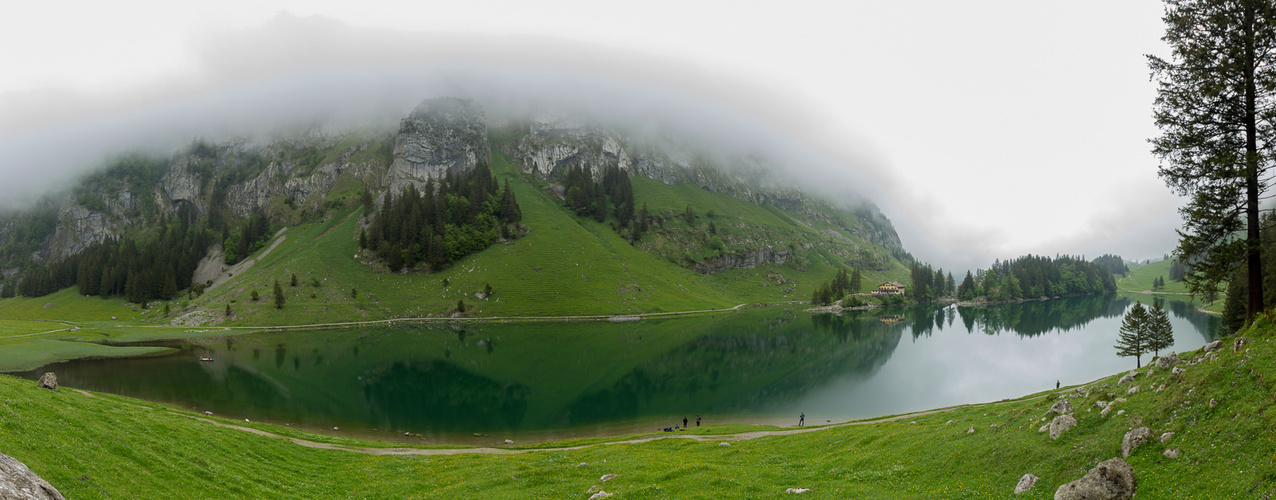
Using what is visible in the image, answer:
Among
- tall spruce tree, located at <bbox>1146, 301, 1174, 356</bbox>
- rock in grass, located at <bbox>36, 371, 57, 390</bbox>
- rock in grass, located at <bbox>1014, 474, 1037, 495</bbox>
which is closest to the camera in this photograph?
rock in grass, located at <bbox>1014, 474, 1037, 495</bbox>

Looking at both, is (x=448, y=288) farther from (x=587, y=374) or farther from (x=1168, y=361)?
(x=1168, y=361)

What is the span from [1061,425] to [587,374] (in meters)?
68.6

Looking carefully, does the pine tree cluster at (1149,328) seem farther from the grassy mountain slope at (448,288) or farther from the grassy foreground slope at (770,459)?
→ the grassy mountain slope at (448,288)

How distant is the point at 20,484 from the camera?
10430mm

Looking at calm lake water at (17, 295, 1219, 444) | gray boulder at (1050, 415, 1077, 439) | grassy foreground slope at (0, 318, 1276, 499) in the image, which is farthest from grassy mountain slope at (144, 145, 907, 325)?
gray boulder at (1050, 415, 1077, 439)

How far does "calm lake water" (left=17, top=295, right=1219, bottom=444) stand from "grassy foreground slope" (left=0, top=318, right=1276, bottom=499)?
843 inches

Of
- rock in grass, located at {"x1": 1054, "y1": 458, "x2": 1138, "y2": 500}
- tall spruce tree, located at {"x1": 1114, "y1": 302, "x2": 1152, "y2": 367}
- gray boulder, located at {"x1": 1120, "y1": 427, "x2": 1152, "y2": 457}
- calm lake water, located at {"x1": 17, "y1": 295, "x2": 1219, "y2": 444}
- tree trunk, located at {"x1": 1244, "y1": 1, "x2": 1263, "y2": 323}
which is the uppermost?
tree trunk, located at {"x1": 1244, "y1": 1, "x2": 1263, "y2": 323}

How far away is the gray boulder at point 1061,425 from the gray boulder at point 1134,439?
288 cm

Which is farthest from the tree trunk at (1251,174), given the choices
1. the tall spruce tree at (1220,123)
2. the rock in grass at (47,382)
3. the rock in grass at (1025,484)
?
the rock in grass at (47,382)

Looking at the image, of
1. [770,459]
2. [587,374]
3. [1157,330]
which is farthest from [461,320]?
[1157,330]

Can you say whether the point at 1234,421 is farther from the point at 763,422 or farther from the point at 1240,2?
the point at 763,422

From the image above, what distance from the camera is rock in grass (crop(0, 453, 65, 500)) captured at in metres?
9.88

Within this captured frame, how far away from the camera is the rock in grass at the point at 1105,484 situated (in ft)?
44.3

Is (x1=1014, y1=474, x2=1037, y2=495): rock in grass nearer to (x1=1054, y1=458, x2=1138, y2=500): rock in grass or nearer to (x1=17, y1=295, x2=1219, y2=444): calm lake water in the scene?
(x1=1054, y1=458, x2=1138, y2=500): rock in grass
